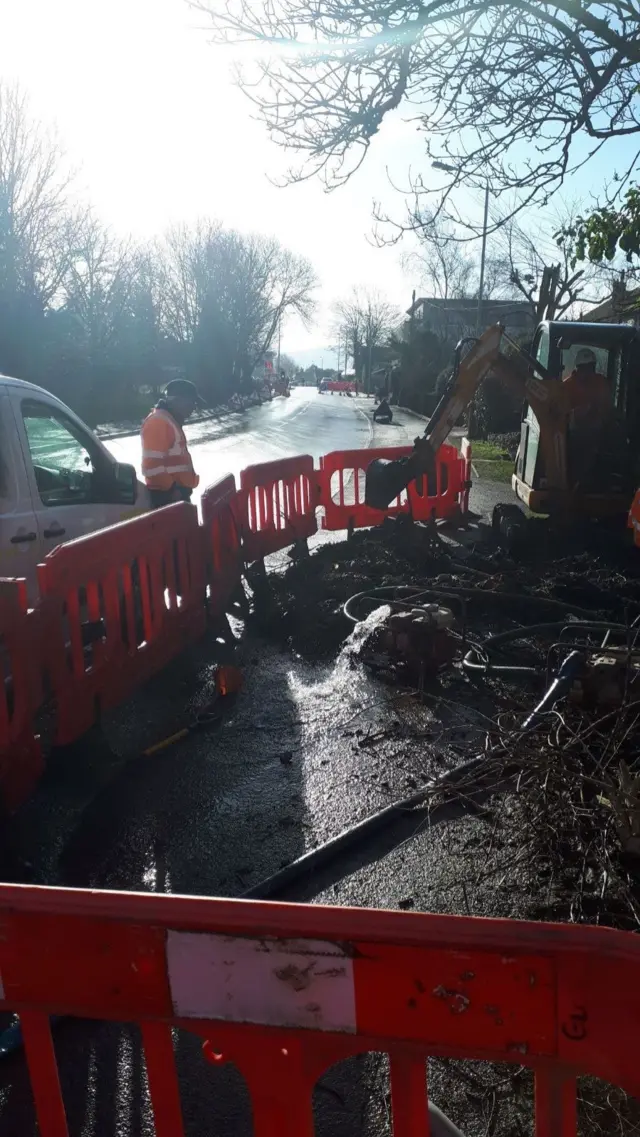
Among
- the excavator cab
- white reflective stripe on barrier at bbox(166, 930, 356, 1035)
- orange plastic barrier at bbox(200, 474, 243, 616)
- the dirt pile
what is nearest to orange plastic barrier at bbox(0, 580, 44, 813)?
white reflective stripe on barrier at bbox(166, 930, 356, 1035)

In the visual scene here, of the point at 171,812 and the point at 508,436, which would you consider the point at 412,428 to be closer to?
the point at 508,436

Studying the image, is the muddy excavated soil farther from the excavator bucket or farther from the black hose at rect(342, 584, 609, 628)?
the excavator bucket

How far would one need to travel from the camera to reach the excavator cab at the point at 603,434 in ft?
35.0

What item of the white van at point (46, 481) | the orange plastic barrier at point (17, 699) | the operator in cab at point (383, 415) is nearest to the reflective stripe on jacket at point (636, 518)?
the white van at point (46, 481)

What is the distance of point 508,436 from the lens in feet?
83.6

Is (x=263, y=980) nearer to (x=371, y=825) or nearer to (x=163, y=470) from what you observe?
(x=371, y=825)

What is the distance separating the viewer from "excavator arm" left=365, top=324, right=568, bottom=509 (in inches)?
368

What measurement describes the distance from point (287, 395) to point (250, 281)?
2393cm

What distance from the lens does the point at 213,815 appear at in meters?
4.33

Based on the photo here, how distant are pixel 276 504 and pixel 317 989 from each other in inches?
326

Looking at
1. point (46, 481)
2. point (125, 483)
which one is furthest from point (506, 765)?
point (125, 483)

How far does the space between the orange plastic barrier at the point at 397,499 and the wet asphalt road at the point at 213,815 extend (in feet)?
15.6

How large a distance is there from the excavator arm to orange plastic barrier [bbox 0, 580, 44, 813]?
18.8ft

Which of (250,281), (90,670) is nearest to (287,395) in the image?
(250,281)
